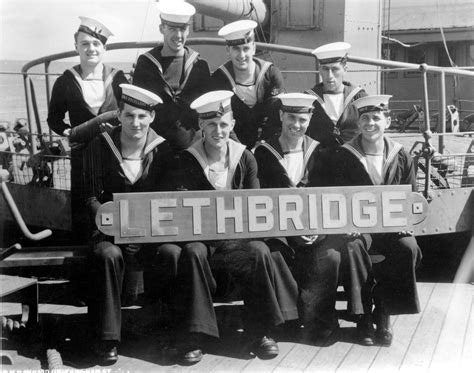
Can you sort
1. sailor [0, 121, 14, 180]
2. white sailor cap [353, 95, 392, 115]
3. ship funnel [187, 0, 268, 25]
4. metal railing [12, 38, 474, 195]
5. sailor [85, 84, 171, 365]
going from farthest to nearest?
ship funnel [187, 0, 268, 25] < sailor [0, 121, 14, 180] < metal railing [12, 38, 474, 195] < white sailor cap [353, 95, 392, 115] < sailor [85, 84, 171, 365]

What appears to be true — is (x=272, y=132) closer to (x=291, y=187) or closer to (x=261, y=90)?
(x=261, y=90)

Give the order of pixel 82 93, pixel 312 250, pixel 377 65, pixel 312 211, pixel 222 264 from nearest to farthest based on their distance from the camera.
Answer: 1. pixel 222 264
2. pixel 312 211
3. pixel 312 250
4. pixel 82 93
5. pixel 377 65

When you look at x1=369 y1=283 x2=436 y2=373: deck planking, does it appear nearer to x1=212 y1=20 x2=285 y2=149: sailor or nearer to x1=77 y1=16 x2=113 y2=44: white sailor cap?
x1=212 y1=20 x2=285 y2=149: sailor

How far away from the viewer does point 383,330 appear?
146 inches

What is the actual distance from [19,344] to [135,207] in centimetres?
112

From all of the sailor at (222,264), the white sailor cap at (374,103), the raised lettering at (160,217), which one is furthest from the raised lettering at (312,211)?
the raised lettering at (160,217)

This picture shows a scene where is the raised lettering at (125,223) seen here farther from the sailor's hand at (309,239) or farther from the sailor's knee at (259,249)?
the sailor's hand at (309,239)

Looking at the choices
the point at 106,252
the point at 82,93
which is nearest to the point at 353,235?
the point at 106,252

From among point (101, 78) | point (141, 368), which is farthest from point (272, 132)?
point (141, 368)

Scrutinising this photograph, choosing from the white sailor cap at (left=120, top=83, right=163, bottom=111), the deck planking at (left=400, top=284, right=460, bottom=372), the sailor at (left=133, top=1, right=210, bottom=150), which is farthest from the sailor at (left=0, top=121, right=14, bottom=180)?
the deck planking at (left=400, top=284, right=460, bottom=372)

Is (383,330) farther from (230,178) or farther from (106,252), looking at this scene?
(106,252)

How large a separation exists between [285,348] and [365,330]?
20.1 inches

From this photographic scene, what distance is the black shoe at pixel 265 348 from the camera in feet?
11.4

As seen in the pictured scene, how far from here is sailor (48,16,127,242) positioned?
409 centimetres
